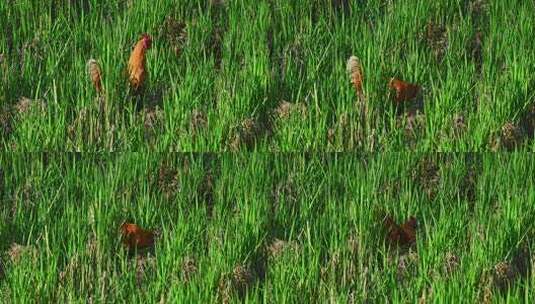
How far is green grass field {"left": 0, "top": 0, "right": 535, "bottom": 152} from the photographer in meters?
4.64

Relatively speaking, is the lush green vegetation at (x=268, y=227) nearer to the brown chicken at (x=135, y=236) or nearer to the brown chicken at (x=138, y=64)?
the brown chicken at (x=135, y=236)

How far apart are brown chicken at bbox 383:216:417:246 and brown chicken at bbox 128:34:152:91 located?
0.95 metres

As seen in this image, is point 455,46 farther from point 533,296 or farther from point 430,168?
point 533,296

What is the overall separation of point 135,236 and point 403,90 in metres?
1.00

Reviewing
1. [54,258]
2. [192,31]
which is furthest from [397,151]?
[54,258]

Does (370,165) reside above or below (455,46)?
below

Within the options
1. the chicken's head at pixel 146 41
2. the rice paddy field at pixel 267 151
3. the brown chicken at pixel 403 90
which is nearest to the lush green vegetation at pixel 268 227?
the rice paddy field at pixel 267 151

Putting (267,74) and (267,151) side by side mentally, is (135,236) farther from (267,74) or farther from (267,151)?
(267,74)

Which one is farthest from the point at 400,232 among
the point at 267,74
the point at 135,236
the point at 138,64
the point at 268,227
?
the point at 138,64

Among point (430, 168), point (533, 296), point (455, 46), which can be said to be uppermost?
point (455, 46)

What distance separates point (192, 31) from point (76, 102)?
46 centimetres

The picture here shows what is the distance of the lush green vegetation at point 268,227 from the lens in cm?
436

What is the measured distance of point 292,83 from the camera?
4.72 metres

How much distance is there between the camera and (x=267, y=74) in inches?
185
